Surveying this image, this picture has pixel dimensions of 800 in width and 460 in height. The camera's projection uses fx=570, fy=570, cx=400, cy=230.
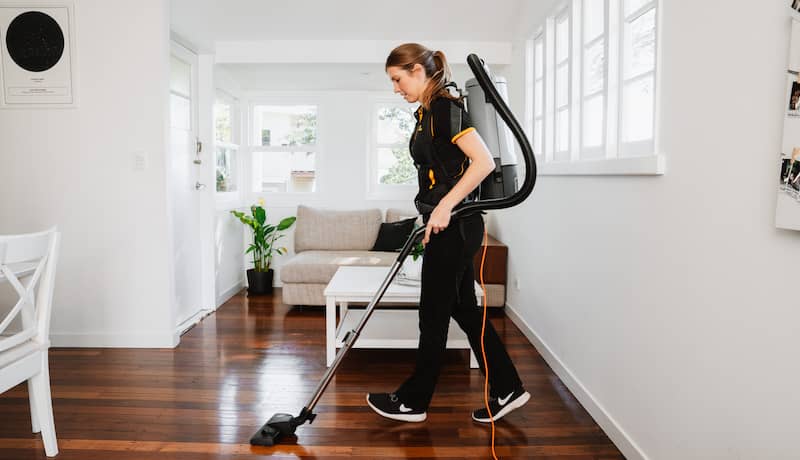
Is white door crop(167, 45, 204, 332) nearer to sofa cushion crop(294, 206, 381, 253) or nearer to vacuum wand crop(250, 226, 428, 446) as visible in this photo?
sofa cushion crop(294, 206, 381, 253)

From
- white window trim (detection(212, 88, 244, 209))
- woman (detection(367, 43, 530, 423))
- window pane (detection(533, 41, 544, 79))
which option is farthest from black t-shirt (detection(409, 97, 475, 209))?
white window trim (detection(212, 88, 244, 209))

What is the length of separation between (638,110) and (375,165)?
3599 mm

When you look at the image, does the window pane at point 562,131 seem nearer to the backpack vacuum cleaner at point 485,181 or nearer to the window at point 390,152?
the backpack vacuum cleaner at point 485,181

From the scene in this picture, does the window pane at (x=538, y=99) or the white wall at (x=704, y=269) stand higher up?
the window pane at (x=538, y=99)

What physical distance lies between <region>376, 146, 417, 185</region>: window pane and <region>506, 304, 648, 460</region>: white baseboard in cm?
234

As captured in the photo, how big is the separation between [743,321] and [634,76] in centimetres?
115

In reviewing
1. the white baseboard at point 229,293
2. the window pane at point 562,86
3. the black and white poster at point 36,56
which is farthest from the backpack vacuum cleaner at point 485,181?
the white baseboard at point 229,293

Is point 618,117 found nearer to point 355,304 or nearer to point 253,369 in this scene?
point 253,369

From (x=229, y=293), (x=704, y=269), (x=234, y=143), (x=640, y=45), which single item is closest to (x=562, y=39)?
(x=640, y=45)

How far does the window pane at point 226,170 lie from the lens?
4754mm

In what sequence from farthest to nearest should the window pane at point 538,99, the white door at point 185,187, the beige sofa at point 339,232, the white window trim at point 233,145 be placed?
1. the beige sofa at point 339,232
2. the white window trim at point 233,145
3. the white door at point 185,187
4. the window pane at point 538,99

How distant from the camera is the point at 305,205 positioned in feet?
17.8

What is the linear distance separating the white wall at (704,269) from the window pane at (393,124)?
324 centimetres

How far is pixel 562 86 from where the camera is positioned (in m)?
3.27
